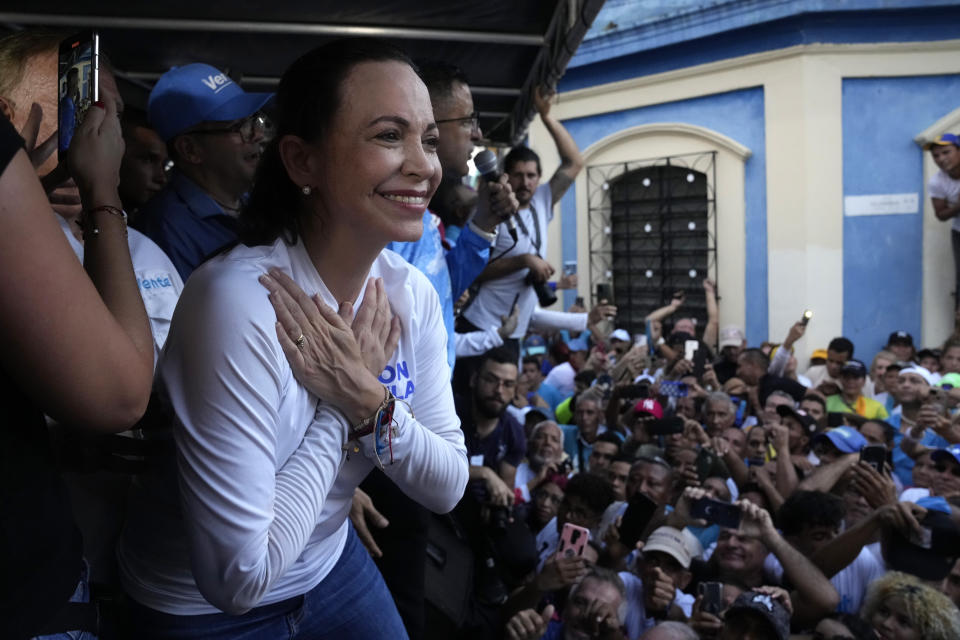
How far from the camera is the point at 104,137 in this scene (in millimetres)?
1473

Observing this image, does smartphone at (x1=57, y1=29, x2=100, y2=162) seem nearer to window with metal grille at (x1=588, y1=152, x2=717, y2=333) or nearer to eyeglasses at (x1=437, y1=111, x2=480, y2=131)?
eyeglasses at (x1=437, y1=111, x2=480, y2=131)

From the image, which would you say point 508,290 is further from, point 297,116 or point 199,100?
point 297,116

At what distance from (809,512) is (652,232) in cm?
872

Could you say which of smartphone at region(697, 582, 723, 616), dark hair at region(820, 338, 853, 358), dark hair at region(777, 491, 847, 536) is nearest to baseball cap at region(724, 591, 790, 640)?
smartphone at region(697, 582, 723, 616)

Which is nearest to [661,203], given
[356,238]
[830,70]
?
[830,70]

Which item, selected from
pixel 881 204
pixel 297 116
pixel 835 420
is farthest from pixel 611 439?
pixel 881 204

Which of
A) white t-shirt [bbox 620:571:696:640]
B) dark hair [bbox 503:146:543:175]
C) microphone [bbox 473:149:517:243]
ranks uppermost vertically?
dark hair [bbox 503:146:543:175]

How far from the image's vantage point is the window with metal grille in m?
12.6

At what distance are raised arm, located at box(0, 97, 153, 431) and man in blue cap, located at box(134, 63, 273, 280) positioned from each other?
58.4 inches

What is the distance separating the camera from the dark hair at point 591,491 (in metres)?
5.08

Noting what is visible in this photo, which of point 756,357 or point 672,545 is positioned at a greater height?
point 756,357

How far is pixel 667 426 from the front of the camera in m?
6.18

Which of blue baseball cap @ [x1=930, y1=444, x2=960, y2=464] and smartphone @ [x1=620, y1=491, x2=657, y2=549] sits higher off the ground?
blue baseball cap @ [x1=930, y1=444, x2=960, y2=464]

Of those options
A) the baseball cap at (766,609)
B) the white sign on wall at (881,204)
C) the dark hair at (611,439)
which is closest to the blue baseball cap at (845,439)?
the dark hair at (611,439)
